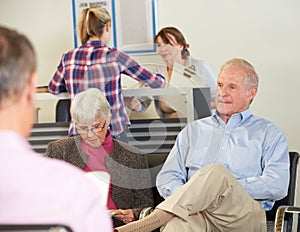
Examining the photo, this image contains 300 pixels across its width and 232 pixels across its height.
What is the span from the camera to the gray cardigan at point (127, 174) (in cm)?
307

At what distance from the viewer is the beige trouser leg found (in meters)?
2.79

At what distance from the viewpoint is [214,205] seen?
9.38ft

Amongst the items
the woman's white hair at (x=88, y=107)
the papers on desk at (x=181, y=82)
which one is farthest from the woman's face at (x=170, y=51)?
the woman's white hair at (x=88, y=107)

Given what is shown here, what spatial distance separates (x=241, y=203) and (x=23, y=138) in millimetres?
2021

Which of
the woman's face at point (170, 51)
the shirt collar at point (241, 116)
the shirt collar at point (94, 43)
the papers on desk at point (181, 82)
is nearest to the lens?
the shirt collar at point (241, 116)

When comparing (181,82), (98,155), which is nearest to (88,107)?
(98,155)

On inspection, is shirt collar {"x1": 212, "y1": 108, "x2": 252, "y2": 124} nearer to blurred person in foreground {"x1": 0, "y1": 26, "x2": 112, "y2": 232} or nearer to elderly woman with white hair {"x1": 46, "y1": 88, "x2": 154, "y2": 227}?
elderly woman with white hair {"x1": 46, "y1": 88, "x2": 154, "y2": 227}

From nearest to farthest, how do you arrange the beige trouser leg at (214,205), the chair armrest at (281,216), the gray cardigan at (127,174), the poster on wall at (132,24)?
the chair armrest at (281,216), the beige trouser leg at (214,205), the gray cardigan at (127,174), the poster on wall at (132,24)

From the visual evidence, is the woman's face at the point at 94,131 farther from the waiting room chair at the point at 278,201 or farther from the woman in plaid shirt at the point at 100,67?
the woman in plaid shirt at the point at 100,67

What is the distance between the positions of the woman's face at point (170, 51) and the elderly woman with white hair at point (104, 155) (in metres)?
1.01

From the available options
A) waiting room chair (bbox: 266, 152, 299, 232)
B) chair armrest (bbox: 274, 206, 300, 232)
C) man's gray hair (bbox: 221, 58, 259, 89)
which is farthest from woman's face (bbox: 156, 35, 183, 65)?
chair armrest (bbox: 274, 206, 300, 232)

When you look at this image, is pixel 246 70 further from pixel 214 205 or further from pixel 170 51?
pixel 170 51

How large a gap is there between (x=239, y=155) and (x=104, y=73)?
917 mm

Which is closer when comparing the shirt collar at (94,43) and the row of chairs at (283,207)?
the row of chairs at (283,207)
